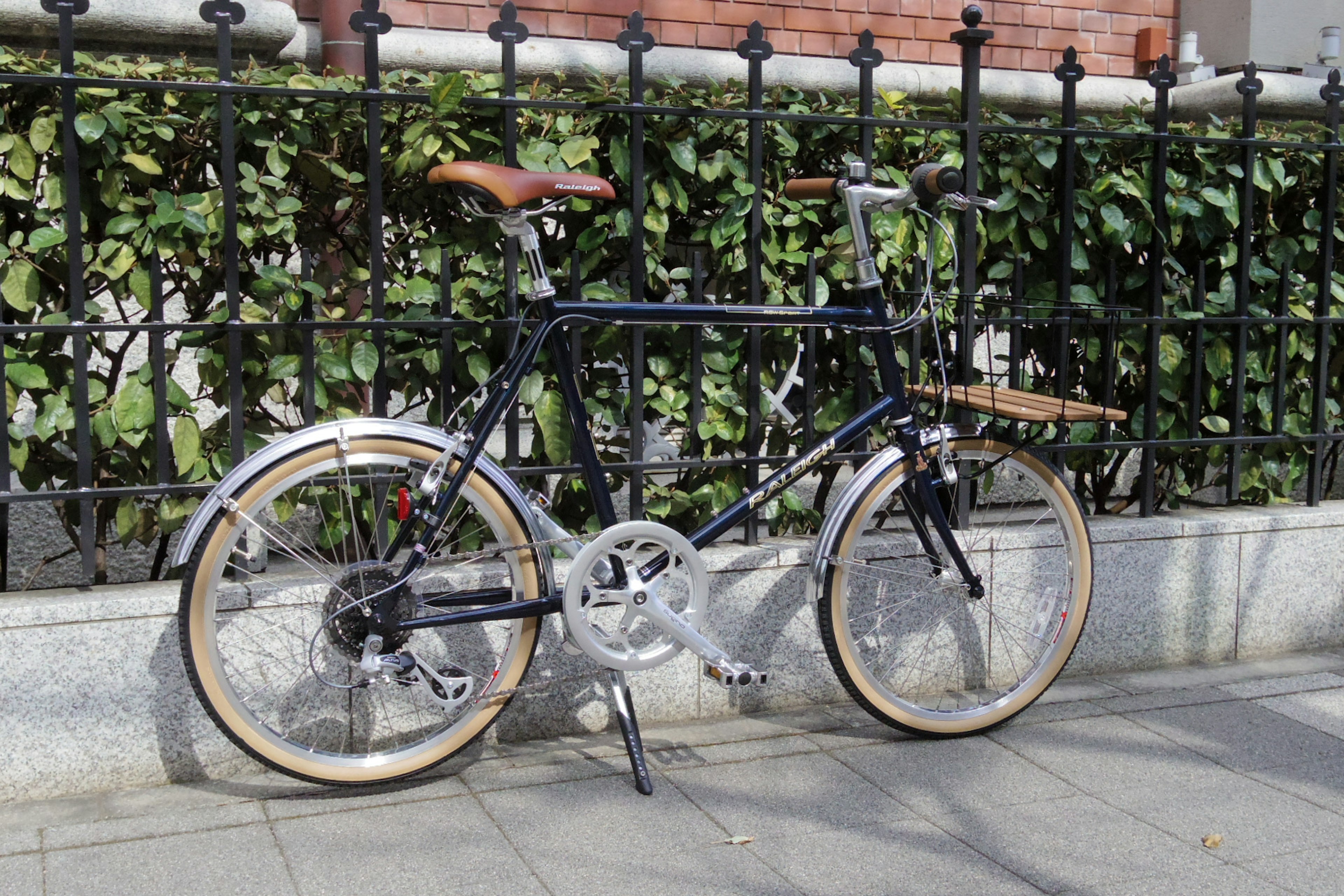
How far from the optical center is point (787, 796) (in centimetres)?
335

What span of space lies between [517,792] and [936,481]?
1371mm

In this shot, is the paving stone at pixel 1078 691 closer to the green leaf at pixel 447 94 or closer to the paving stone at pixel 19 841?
the green leaf at pixel 447 94

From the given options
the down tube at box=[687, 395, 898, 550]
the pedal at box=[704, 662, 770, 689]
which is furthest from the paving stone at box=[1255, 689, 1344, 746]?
the pedal at box=[704, 662, 770, 689]

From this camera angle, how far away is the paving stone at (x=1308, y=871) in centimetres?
288

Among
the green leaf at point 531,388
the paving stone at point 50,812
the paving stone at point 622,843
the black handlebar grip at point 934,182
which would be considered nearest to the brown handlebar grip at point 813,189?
the black handlebar grip at point 934,182

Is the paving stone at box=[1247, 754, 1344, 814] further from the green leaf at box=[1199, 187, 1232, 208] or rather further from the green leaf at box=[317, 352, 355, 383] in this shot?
the green leaf at box=[317, 352, 355, 383]

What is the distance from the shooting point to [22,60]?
3244 millimetres

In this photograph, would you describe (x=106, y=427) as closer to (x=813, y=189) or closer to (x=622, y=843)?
(x=622, y=843)

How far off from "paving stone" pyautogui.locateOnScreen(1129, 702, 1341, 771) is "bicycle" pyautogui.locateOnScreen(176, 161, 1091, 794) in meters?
0.35

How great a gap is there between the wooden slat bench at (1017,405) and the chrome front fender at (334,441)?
1125 millimetres

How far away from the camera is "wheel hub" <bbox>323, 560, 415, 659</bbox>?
318cm

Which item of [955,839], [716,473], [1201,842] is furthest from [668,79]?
[1201,842]

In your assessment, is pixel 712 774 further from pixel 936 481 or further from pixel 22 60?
pixel 22 60

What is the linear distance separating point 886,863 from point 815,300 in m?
1.60
